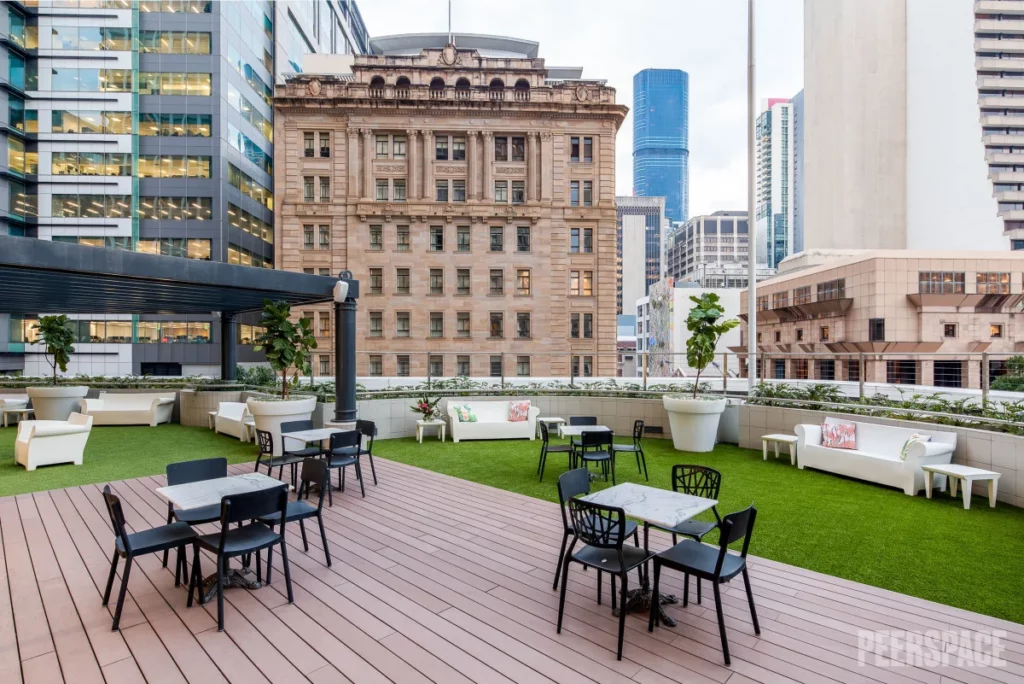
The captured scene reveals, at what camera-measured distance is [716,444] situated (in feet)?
37.8

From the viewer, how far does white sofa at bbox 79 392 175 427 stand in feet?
46.4

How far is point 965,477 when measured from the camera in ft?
22.3

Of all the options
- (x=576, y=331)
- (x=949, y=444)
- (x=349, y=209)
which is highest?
(x=349, y=209)

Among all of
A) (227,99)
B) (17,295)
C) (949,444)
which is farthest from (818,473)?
Result: (227,99)

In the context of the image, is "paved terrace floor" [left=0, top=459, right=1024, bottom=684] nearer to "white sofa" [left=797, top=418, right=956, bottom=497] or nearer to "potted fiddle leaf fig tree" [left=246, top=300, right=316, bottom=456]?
"white sofa" [left=797, top=418, right=956, bottom=497]

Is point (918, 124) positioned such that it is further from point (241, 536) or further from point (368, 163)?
point (241, 536)

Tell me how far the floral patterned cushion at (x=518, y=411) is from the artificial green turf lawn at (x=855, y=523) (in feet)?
5.52

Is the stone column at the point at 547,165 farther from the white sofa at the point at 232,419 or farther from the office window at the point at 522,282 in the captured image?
the white sofa at the point at 232,419

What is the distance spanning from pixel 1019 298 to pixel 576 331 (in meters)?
40.0

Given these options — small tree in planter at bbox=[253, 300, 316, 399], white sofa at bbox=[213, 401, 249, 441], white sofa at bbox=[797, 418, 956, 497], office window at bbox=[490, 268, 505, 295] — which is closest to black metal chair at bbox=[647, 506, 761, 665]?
white sofa at bbox=[797, 418, 956, 497]

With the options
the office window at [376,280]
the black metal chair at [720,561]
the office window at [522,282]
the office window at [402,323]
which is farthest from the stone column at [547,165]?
the black metal chair at [720,561]

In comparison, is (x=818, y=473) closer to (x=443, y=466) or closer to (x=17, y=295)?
(x=443, y=466)

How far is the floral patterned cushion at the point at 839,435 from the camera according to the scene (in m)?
8.81

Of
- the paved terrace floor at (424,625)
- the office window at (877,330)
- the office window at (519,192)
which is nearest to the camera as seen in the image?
the paved terrace floor at (424,625)
